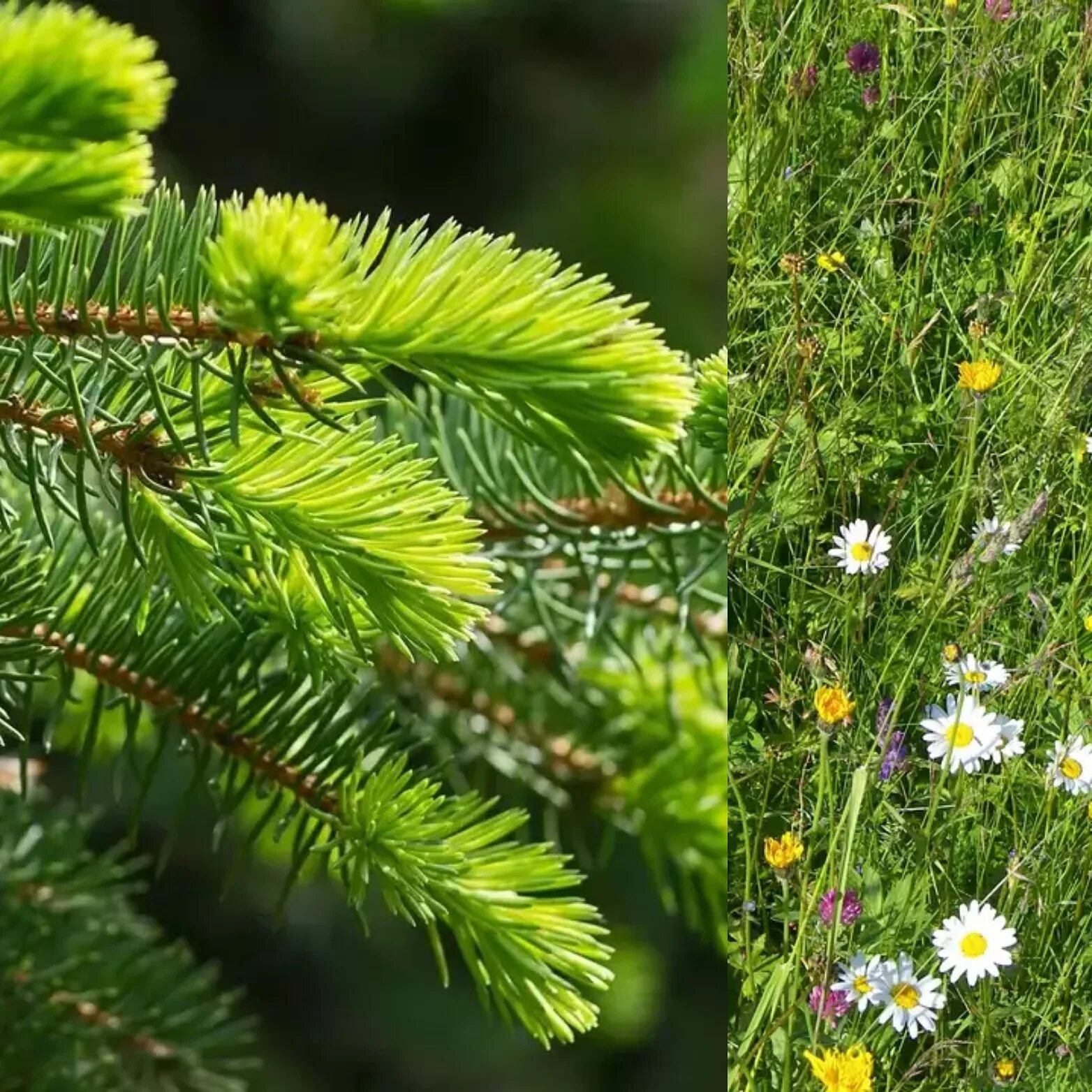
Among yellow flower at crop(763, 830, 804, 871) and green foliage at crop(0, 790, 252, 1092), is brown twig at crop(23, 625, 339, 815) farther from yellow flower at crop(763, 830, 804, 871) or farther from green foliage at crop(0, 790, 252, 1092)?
yellow flower at crop(763, 830, 804, 871)

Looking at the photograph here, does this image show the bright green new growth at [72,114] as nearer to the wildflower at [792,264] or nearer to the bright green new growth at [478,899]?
the bright green new growth at [478,899]

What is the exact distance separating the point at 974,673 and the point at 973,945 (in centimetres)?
10

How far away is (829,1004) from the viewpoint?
573 millimetres

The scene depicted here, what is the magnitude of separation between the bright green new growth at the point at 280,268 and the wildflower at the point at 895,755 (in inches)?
13.6

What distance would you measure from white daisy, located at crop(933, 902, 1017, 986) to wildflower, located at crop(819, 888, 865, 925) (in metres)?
0.03

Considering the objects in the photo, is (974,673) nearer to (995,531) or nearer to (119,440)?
(995,531)

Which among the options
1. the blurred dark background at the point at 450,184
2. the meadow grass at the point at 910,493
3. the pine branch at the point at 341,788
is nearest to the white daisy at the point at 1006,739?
the meadow grass at the point at 910,493

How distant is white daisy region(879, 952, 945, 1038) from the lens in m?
0.57

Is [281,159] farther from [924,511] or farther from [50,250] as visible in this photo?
[50,250]

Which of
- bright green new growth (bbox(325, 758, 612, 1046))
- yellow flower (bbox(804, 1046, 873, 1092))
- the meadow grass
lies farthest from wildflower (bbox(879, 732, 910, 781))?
bright green new growth (bbox(325, 758, 612, 1046))

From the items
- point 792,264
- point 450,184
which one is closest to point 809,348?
point 792,264

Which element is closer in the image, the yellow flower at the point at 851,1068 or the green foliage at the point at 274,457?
the green foliage at the point at 274,457

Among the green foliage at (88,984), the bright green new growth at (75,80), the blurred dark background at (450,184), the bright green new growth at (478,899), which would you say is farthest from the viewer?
the blurred dark background at (450,184)

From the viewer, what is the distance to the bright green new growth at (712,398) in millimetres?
452
